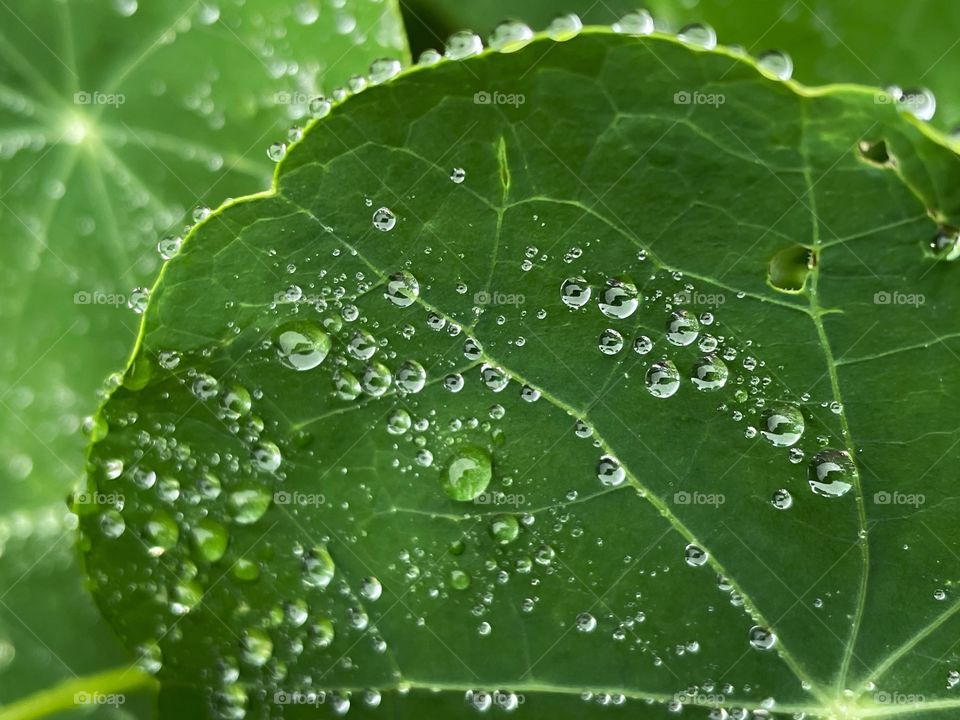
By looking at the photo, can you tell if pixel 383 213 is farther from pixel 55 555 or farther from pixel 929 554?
pixel 55 555

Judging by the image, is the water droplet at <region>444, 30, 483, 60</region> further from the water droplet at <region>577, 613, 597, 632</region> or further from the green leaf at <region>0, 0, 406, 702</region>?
the water droplet at <region>577, 613, 597, 632</region>

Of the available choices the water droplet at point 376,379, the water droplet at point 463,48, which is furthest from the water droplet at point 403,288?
the water droplet at point 463,48

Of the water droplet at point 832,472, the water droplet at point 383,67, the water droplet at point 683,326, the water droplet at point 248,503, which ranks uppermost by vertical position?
the water droplet at point 383,67

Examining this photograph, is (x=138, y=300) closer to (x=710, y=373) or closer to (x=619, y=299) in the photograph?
(x=619, y=299)

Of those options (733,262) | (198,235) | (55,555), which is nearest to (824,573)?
(733,262)

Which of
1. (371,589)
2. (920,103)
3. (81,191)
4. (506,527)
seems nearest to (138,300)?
(81,191)

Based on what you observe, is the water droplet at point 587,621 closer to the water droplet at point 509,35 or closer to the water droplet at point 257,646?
the water droplet at point 257,646
